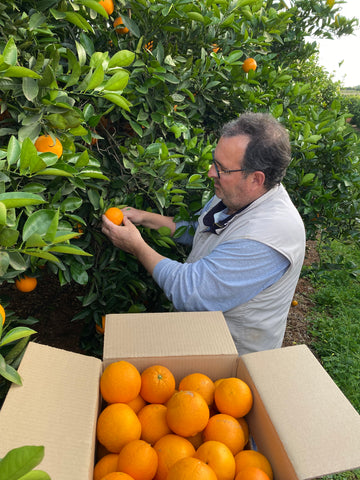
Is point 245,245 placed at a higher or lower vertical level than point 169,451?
higher

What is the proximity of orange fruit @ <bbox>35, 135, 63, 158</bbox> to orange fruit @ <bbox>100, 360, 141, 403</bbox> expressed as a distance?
0.69m

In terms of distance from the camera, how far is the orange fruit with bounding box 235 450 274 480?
38.2 inches

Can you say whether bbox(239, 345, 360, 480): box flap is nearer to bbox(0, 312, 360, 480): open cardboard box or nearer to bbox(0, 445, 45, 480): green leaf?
bbox(0, 312, 360, 480): open cardboard box

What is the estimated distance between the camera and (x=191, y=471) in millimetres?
826

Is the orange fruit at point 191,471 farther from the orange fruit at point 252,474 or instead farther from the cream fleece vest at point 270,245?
the cream fleece vest at point 270,245

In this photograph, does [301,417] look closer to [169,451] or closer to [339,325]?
[169,451]

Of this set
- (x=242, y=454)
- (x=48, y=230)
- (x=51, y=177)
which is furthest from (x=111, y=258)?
(x=242, y=454)

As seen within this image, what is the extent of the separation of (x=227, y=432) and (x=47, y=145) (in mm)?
1025

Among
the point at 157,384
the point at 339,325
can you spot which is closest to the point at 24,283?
the point at 157,384

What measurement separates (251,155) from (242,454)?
50.1 inches

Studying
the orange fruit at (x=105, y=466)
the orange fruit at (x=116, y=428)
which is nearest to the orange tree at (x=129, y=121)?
the orange fruit at (x=116, y=428)

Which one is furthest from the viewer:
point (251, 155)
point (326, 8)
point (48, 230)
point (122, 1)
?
point (326, 8)

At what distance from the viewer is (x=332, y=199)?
2.98 meters

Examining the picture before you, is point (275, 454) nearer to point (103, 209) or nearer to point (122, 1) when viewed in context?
point (103, 209)
